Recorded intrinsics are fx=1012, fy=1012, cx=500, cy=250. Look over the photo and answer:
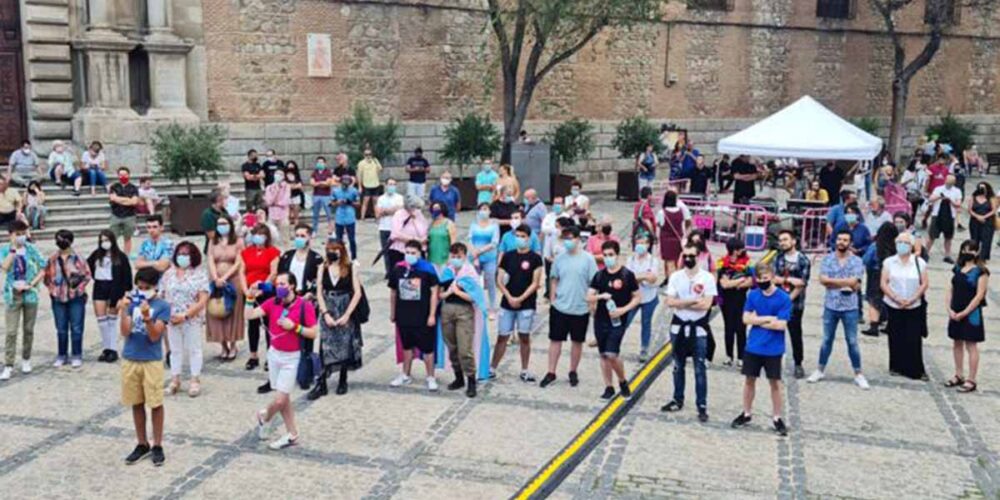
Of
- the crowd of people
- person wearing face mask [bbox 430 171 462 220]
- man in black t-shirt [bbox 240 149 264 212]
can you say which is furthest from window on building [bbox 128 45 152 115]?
the crowd of people

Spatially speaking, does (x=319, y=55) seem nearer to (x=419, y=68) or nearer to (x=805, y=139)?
(x=419, y=68)

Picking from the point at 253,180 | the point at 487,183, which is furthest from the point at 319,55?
the point at 487,183

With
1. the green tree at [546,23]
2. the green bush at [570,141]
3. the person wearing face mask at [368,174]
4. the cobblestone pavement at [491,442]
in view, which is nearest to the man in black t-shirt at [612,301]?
the cobblestone pavement at [491,442]

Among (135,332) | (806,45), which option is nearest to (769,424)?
(135,332)

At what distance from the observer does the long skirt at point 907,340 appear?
1087 cm

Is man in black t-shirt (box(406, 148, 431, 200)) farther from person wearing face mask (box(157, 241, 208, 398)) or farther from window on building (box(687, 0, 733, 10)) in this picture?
window on building (box(687, 0, 733, 10))

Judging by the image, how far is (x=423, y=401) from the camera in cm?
993

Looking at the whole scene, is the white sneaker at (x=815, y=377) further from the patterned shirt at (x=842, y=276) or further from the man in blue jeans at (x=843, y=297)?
the patterned shirt at (x=842, y=276)

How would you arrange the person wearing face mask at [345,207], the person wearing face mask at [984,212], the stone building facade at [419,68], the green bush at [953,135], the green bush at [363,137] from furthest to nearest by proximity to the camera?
the green bush at [953,135]
the green bush at [363,137]
the stone building facade at [419,68]
the person wearing face mask at [984,212]
the person wearing face mask at [345,207]

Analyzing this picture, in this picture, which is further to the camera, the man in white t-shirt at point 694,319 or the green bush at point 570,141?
the green bush at point 570,141

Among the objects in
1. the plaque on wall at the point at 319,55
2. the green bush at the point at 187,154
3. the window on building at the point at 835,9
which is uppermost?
the window on building at the point at 835,9

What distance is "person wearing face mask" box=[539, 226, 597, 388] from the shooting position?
33.2 feet

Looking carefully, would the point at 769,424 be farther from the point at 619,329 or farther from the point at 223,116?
the point at 223,116

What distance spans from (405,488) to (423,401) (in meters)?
2.12
